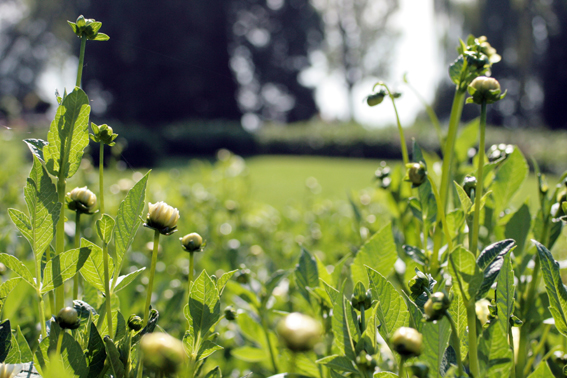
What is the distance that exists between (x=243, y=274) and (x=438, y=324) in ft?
1.28

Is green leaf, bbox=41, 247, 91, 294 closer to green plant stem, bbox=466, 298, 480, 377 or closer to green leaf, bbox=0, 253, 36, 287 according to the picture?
green leaf, bbox=0, 253, 36, 287

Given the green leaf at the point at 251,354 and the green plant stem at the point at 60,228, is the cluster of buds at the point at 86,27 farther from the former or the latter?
the green leaf at the point at 251,354

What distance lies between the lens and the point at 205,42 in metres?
18.7

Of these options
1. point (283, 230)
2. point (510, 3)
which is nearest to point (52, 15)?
point (283, 230)

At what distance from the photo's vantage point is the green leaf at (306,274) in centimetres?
59

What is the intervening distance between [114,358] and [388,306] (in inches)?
10.0

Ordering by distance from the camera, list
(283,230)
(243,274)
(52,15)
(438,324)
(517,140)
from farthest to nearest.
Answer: (52,15)
(517,140)
(283,230)
(243,274)
(438,324)

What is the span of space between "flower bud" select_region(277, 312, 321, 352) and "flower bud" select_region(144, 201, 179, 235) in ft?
0.76

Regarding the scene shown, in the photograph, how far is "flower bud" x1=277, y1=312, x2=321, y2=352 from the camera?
0.21m

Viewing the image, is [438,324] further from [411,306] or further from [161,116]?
[161,116]

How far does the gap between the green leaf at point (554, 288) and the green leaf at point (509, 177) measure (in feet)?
0.81

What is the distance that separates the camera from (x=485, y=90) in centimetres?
44

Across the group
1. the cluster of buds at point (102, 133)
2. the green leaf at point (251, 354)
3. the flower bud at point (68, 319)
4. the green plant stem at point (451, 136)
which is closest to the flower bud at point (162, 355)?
the flower bud at point (68, 319)

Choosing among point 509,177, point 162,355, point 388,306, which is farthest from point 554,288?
point 162,355
